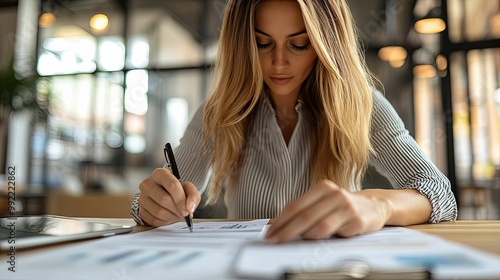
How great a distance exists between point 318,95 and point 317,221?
2.39 feet

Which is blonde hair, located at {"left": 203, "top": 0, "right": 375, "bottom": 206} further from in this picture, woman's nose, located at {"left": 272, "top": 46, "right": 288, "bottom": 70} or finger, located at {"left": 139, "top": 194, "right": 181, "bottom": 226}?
finger, located at {"left": 139, "top": 194, "right": 181, "bottom": 226}

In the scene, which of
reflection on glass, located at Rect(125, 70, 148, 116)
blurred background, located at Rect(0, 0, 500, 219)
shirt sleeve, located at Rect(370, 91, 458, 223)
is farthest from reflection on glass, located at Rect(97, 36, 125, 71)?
shirt sleeve, located at Rect(370, 91, 458, 223)

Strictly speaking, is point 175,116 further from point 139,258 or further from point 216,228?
point 139,258

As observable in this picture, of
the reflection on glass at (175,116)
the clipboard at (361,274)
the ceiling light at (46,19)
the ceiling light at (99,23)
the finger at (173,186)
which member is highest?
the ceiling light at (46,19)

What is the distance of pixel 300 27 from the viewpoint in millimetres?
1026

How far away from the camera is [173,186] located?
28.5 inches

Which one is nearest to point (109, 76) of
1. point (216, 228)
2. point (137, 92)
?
point (137, 92)

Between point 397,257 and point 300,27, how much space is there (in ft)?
2.42

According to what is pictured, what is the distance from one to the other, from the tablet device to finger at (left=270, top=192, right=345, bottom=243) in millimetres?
269

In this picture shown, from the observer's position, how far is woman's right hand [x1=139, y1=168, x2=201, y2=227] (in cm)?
71

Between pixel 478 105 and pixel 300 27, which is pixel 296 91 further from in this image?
pixel 478 105

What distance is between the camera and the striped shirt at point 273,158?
1.07 metres

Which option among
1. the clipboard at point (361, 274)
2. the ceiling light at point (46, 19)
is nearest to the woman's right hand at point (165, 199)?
the clipboard at point (361, 274)

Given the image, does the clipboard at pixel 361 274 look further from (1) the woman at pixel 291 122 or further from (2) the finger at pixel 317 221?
(1) the woman at pixel 291 122
